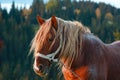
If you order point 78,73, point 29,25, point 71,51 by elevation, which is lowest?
point 29,25

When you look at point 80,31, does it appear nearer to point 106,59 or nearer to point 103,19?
point 106,59

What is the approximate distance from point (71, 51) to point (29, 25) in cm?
10335

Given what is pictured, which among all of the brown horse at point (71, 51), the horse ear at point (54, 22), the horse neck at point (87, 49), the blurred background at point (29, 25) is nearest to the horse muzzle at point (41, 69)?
the brown horse at point (71, 51)

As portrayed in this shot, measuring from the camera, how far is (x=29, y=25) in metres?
109

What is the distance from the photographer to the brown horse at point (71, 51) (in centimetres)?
561

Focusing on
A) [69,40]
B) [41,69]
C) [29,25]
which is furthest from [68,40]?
[29,25]

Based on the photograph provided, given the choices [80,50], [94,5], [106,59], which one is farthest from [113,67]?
[94,5]

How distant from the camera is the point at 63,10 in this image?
133375mm

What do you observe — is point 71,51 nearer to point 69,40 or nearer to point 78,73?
point 69,40

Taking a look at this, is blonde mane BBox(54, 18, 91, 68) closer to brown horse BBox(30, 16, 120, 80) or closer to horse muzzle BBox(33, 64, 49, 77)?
brown horse BBox(30, 16, 120, 80)

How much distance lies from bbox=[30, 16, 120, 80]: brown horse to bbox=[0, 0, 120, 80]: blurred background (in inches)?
1792

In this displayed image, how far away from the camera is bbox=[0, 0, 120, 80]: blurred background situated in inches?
3376

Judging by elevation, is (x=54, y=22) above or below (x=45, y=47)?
above

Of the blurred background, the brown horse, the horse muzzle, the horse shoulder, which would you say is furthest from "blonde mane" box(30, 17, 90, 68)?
the blurred background
